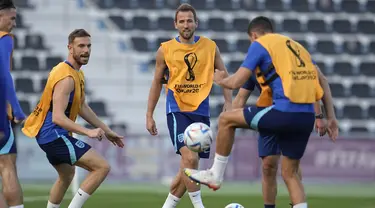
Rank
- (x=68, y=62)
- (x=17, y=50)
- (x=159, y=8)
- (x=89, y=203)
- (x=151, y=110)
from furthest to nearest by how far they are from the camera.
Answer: (x=159, y=8) < (x=17, y=50) < (x=89, y=203) < (x=151, y=110) < (x=68, y=62)

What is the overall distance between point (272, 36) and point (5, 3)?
289 cm

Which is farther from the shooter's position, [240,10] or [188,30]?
[240,10]

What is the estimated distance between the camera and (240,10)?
32031mm

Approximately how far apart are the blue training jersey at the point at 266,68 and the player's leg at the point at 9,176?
257 centimetres

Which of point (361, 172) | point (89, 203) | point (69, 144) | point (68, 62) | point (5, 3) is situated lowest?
point (361, 172)

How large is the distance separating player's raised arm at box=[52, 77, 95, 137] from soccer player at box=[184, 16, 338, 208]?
4.85ft

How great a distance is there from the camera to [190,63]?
1050 centimetres

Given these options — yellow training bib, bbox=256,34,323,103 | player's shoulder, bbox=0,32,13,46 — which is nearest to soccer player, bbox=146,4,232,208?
yellow training bib, bbox=256,34,323,103

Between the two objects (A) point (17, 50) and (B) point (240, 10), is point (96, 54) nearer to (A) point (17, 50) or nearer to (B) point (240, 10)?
(A) point (17, 50)

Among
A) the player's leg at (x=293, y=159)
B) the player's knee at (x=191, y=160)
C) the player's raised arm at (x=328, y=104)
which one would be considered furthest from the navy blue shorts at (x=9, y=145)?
the player's raised arm at (x=328, y=104)

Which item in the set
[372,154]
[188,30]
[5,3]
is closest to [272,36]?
[188,30]

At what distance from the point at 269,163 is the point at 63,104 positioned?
245 cm

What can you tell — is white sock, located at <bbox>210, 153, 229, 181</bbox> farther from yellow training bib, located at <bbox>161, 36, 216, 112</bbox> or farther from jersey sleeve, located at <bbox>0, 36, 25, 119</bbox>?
jersey sleeve, located at <bbox>0, 36, 25, 119</bbox>

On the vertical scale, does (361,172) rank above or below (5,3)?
below
